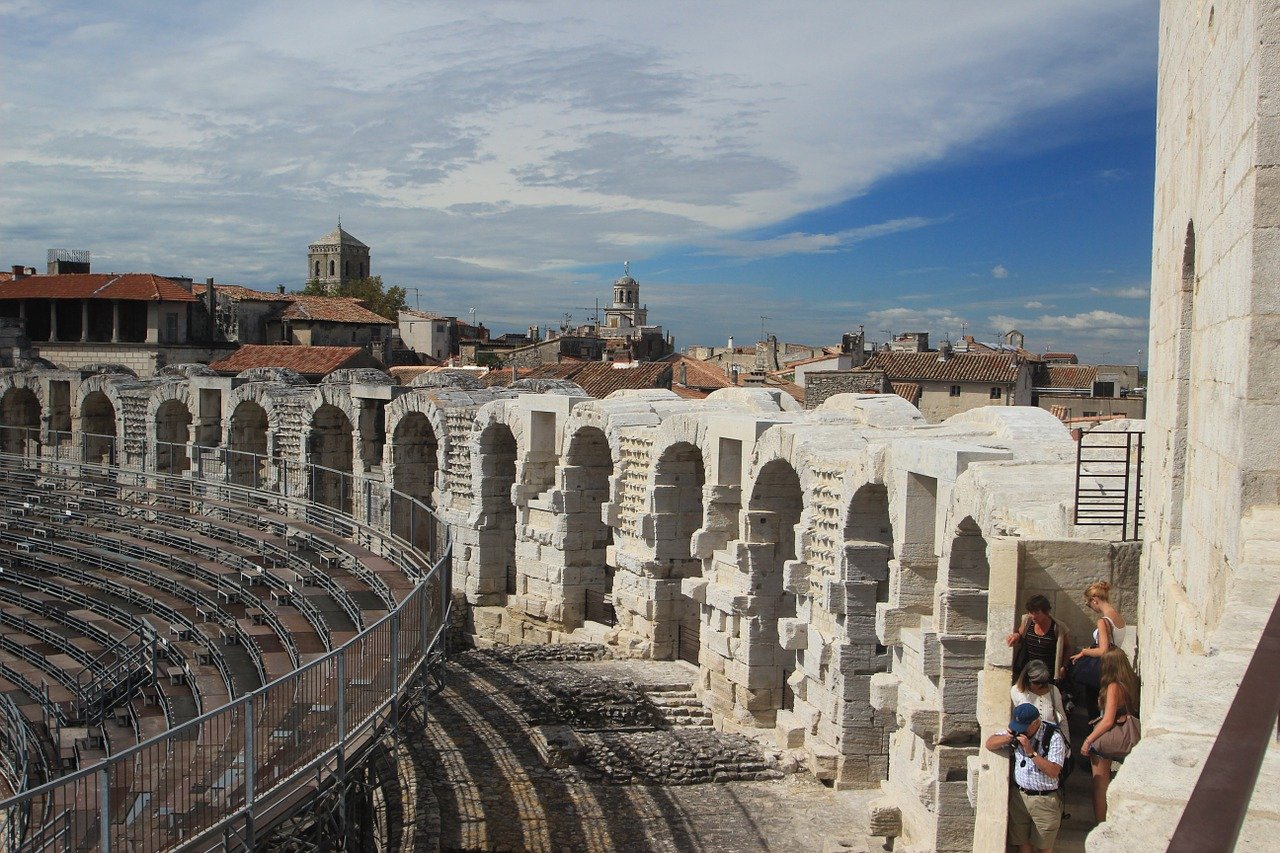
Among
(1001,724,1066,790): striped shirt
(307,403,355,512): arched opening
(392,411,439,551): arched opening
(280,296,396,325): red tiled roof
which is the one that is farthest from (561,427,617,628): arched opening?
(280,296,396,325): red tiled roof

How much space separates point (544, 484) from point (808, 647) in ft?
23.7

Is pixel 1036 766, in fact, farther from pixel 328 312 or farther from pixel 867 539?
pixel 328 312

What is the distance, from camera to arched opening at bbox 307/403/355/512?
22.6 metres

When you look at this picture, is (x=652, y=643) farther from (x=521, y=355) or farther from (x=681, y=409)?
(x=521, y=355)

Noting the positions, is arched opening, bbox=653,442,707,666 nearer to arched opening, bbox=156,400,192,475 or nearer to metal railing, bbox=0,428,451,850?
metal railing, bbox=0,428,451,850

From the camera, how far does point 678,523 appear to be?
53.6 ft

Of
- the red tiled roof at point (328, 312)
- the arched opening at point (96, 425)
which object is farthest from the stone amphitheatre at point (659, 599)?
the red tiled roof at point (328, 312)

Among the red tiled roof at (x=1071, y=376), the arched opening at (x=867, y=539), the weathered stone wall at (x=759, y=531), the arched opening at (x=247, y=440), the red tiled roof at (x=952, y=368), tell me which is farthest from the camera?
the red tiled roof at (x=1071, y=376)

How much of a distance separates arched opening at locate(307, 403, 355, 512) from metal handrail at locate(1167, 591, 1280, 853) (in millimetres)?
21450

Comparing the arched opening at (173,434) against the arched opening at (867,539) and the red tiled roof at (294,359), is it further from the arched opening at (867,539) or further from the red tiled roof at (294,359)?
the arched opening at (867,539)

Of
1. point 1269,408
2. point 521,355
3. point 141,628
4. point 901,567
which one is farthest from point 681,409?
point 521,355

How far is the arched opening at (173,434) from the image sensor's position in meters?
25.0

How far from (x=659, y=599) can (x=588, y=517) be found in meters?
2.54

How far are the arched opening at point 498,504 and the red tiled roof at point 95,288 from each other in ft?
67.6
